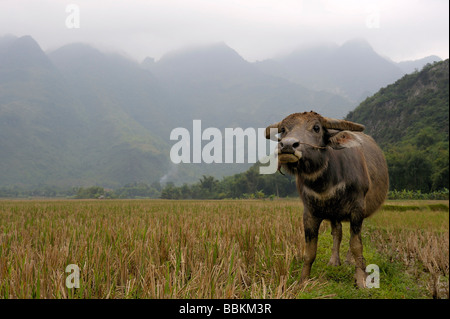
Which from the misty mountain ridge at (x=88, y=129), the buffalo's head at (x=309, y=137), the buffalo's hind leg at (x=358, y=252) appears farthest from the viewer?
the misty mountain ridge at (x=88, y=129)

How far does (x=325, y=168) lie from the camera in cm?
264

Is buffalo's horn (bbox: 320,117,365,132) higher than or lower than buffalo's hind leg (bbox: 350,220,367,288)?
higher

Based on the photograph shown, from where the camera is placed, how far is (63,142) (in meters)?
152

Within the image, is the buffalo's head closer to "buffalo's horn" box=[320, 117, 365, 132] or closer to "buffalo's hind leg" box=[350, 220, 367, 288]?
"buffalo's horn" box=[320, 117, 365, 132]

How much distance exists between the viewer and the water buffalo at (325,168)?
2465mm

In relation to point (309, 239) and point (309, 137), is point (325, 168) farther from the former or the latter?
point (309, 239)

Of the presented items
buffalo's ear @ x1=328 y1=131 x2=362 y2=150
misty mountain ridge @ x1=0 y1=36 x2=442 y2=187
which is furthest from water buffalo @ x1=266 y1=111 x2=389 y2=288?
misty mountain ridge @ x1=0 y1=36 x2=442 y2=187

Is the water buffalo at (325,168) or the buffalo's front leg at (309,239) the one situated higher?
the water buffalo at (325,168)

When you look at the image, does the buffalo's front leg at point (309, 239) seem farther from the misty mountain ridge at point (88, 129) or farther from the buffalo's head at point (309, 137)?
the misty mountain ridge at point (88, 129)

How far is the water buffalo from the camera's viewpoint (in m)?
2.46

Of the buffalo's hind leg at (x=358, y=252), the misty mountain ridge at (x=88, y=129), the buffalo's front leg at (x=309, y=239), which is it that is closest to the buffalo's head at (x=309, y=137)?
the buffalo's front leg at (x=309, y=239)

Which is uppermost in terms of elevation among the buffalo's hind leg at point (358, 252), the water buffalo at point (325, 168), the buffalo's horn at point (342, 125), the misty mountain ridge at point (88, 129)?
the misty mountain ridge at point (88, 129)
